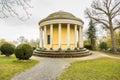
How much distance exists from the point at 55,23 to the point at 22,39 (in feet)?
205

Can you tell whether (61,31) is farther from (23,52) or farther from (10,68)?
(10,68)

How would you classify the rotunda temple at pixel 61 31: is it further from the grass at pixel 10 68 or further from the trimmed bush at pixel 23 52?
the grass at pixel 10 68

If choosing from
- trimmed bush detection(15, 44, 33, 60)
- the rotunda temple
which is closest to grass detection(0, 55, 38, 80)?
trimmed bush detection(15, 44, 33, 60)

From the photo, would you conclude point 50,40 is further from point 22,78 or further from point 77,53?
point 22,78

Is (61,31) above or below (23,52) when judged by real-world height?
above

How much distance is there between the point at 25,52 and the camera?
569 inches

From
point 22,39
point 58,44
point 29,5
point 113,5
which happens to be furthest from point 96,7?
point 22,39

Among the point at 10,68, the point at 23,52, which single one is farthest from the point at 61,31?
the point at 10,68

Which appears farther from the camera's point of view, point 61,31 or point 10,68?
point 61,31

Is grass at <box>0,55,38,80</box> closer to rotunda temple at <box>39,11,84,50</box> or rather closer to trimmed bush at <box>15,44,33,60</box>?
trimmed bush at <box>15,44,33,60</box>

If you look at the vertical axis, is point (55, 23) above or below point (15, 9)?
above

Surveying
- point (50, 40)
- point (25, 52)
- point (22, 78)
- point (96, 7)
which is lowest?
point (22, 78)

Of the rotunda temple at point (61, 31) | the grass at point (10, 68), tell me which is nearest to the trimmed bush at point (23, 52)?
the grass at point (10, 68)

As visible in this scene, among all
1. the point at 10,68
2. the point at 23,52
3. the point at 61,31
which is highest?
the point at 61,31
